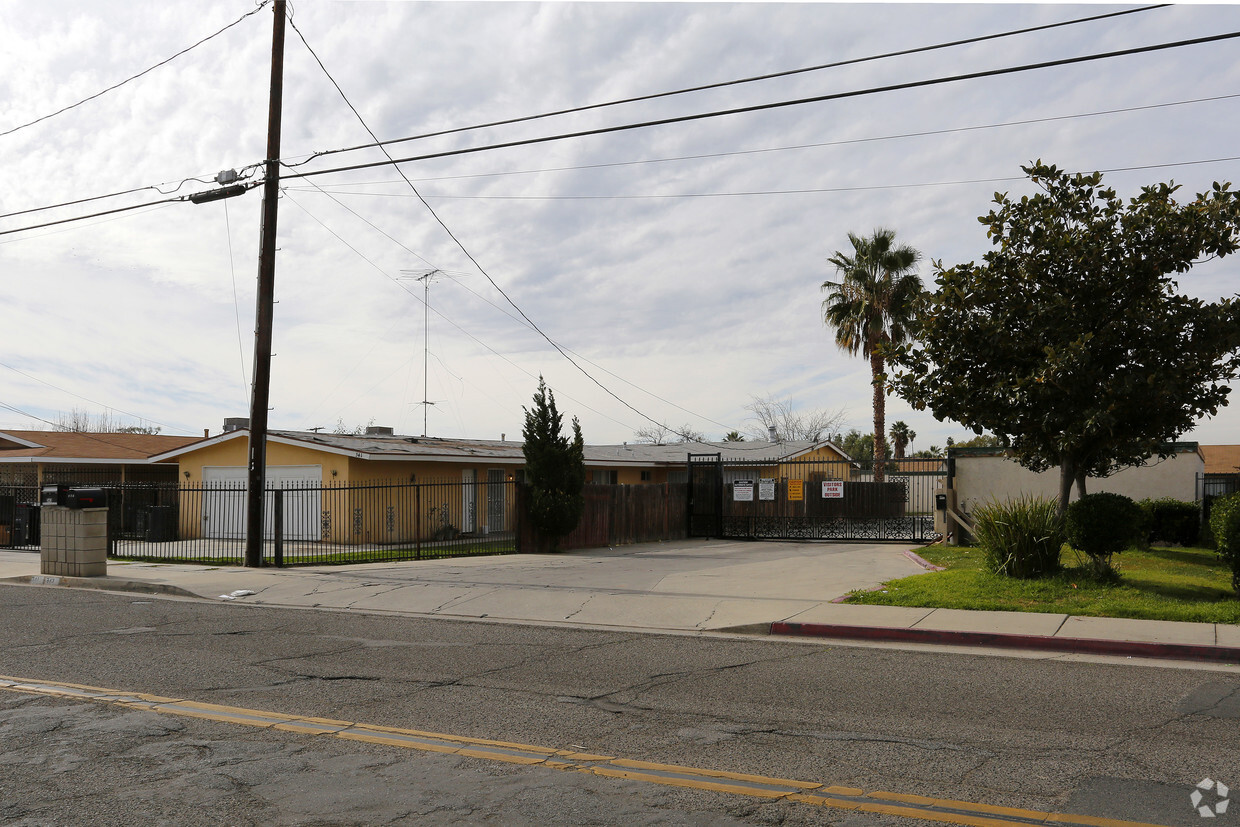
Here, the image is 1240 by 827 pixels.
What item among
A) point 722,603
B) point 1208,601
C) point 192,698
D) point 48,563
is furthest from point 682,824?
point 48,563

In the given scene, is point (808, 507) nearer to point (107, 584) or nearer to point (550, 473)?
point (550, 473)

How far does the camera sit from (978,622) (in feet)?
34.6

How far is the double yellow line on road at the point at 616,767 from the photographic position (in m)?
4.75

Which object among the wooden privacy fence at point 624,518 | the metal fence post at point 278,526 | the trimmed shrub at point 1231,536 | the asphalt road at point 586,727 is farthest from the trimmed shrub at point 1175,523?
the metal fence post at point 278,526

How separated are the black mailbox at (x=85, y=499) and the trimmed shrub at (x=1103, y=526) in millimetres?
15565

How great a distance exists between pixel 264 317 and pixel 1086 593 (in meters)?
14.5

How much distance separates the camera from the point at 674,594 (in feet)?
44.4

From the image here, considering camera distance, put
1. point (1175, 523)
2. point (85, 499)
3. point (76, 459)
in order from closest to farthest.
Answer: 1. point (85, 499)
2. point (1175, 523)
3. point (76, 459)

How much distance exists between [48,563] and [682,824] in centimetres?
1526

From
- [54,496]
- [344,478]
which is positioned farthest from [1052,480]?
[54,496]

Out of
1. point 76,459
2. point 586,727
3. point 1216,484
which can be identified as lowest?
point 586,727

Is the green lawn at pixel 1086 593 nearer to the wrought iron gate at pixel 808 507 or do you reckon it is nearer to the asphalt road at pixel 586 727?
the asphalt road at pixel 586 727

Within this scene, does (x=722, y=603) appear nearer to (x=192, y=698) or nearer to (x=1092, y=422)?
(x=1092, y=422)

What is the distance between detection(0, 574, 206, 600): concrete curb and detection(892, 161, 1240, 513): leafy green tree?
12.2 meters
